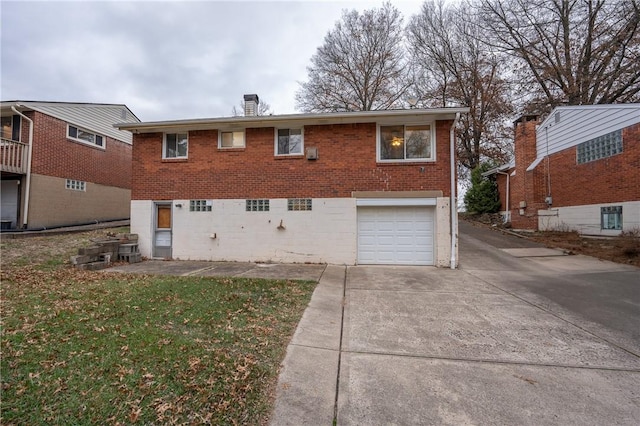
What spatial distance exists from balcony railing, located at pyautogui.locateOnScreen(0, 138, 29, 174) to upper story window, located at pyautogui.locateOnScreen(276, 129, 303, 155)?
11066 millimetres

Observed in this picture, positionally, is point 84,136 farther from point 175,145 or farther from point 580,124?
point 580,124

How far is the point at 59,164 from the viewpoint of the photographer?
12.7 m

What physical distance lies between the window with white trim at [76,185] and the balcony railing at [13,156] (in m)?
1.66

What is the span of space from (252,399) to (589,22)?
23404 millimetres

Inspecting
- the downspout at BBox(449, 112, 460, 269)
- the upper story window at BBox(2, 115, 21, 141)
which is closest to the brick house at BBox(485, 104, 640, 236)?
the downspout at BBox(449, 112, 460, 269)

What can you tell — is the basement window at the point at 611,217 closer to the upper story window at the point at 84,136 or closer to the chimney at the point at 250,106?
the chimney at the point at 250,106

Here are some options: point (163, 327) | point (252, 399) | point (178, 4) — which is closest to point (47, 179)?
point (178, 4)

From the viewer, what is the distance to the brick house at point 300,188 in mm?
8891

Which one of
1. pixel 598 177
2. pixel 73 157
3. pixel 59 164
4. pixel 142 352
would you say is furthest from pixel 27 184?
pixel 598 177

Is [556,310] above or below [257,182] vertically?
below

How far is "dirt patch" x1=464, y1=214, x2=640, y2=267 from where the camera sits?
8563mm

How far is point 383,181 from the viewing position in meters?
8.99

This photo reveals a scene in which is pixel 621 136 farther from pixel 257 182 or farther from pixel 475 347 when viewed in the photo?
pixel 257 182

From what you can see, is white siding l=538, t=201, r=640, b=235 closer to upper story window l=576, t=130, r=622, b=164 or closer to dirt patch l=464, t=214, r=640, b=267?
dirt patch l=464, t=214, r=640, b=267
